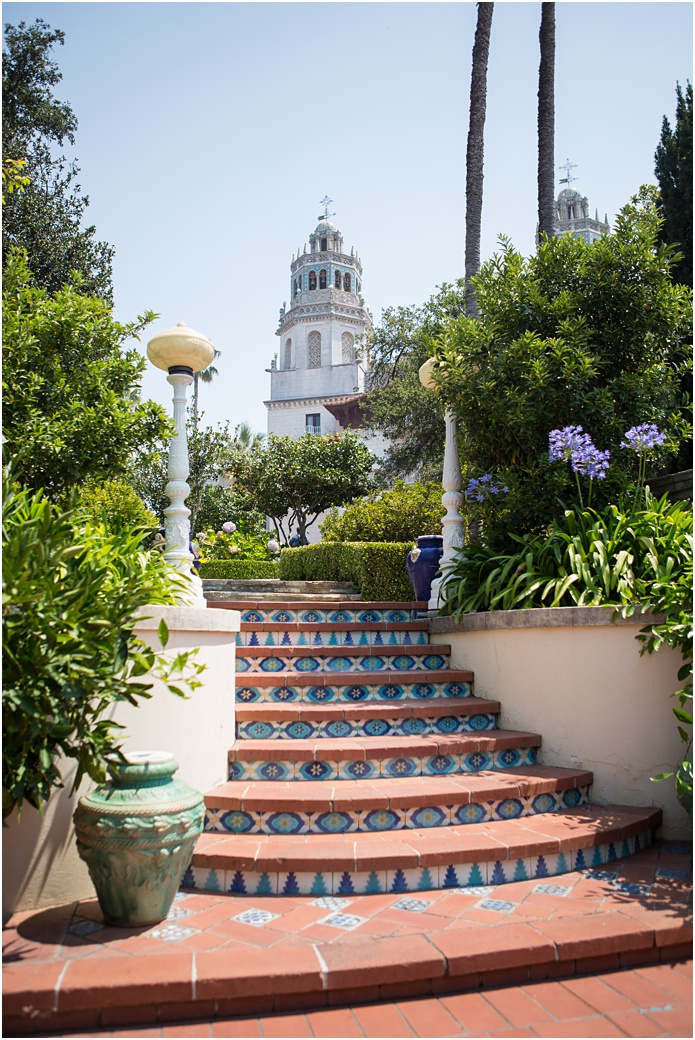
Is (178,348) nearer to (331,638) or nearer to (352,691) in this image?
(331,638)

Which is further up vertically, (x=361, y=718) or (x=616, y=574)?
(x=616, y=574)

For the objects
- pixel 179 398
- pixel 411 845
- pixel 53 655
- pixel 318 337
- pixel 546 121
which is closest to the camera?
pixel 53 655

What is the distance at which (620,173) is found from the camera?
8.31 meters

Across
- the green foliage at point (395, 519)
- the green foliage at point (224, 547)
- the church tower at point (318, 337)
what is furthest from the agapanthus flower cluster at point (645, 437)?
the church tower at point (318, 337)

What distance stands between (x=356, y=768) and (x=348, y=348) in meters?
45.9

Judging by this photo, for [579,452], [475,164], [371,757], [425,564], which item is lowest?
[371,757]

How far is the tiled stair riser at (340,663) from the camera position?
5773 millimetres

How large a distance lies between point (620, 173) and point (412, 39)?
2883 mm

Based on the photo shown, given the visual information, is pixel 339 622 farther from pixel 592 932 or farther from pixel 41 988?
pixel 41 988

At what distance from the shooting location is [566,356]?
20.0ft

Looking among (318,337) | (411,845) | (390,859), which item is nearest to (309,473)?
(411,845)

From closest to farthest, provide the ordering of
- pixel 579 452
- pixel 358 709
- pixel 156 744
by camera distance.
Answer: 1. pixel 156 744
2. pixel 358 709
3. pixel 579 452

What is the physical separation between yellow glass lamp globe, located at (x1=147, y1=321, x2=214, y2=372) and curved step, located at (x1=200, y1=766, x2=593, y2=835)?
128 inches

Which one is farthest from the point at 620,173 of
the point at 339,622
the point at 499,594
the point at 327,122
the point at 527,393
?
the point at 339,622
